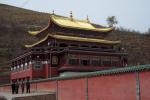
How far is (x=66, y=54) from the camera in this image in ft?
133

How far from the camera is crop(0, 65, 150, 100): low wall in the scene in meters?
16.8

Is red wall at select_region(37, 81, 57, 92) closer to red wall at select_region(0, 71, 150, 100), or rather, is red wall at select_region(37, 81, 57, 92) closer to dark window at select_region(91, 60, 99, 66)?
red wall at select_region(0, 71, 150, 100)

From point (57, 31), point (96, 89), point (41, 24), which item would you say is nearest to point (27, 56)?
point (57, 31)

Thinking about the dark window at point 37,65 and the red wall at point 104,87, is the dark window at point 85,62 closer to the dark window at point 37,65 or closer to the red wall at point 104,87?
the dark window at point 37,65

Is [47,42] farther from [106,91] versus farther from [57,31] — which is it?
[106,91]

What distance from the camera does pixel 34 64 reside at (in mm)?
41344

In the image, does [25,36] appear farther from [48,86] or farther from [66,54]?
[48,86]

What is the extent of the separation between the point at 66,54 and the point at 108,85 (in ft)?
68.6

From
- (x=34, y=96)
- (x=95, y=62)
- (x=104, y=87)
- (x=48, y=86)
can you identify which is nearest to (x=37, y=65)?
(x=95, y=62)

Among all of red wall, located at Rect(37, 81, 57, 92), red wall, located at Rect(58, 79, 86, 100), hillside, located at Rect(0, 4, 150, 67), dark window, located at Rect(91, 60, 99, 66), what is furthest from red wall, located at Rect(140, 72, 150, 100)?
hillside, located at Rect(0, 4, 150, 67)

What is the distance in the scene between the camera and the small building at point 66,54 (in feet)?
135

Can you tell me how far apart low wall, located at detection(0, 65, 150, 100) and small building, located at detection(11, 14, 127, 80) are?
11.8 m

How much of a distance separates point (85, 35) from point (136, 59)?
4167cm

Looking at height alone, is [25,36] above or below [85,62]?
above
